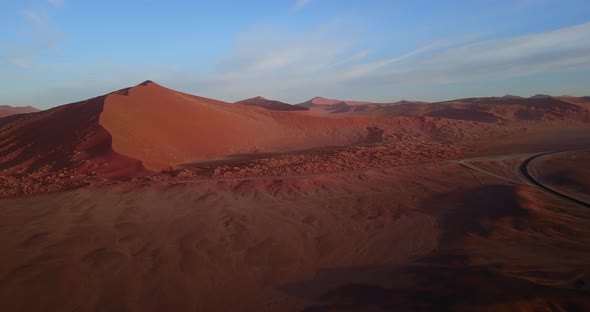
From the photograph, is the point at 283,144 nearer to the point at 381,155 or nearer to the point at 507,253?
the point at 381,155

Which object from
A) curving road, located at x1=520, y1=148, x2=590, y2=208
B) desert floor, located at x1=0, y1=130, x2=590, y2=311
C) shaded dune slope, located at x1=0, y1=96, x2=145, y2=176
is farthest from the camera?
shaded dune slope, located at x1=0, y1=96, x2=145, y2=176

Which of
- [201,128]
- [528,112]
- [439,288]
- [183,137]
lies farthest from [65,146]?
[528,112]

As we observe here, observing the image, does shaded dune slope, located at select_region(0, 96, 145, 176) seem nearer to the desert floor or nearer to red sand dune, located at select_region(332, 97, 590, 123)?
the desert floor

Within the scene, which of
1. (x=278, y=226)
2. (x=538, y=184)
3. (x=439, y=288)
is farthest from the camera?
(x=538, y=184)

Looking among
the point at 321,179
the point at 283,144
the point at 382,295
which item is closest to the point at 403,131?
the point at 283,144

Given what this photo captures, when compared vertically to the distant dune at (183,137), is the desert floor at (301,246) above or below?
below

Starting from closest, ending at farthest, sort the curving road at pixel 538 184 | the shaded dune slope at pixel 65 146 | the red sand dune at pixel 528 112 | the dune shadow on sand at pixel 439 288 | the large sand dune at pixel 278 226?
the dune shadow on sand at pixel 439 288, the large sand dune at pixel 278 226, the curving road at pixel 538 184, the shaded dune slope at pixel 65 146, the red sand dune at pixel 528 112

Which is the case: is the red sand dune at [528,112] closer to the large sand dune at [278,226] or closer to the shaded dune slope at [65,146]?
the large sand dune at [278,226]

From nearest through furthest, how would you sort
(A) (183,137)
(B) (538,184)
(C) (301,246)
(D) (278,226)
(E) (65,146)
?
(C) (301,246), (D) (278,226), (B) (538,184), (E) (65,146), (A) (183,137)

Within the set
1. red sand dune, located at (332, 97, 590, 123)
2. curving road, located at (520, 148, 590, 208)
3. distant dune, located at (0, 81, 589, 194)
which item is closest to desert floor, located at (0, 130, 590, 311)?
curving road, located at (520, 148, 590, 208)

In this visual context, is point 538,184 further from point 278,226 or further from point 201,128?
point 201,128

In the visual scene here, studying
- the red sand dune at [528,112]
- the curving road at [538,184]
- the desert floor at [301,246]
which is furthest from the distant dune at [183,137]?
the curving road at [538,184]
